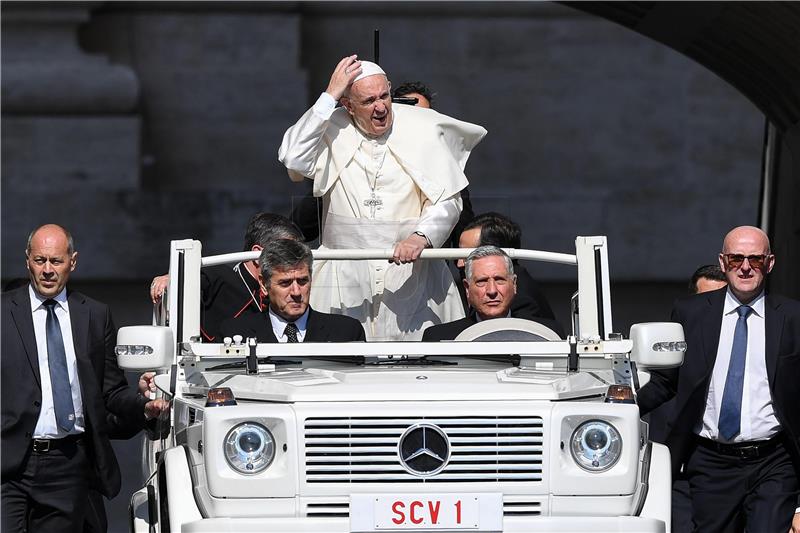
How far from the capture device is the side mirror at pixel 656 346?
746cm

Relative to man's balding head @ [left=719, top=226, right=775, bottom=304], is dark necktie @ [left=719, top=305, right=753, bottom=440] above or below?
below

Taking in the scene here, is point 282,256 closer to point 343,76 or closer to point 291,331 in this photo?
point 291,331

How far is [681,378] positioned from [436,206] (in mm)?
1592

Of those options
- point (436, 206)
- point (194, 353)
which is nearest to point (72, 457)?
point (194, 353)

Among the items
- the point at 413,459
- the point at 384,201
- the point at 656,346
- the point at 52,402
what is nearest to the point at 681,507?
the point at 656,346

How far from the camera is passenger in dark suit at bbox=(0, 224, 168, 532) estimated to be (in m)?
8.46

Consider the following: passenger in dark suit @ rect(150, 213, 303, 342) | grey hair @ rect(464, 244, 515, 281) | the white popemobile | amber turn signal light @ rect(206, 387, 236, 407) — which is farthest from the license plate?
passenger in dark suit @ rect(150, 213, 303, 342)

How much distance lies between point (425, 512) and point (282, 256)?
5.35ft

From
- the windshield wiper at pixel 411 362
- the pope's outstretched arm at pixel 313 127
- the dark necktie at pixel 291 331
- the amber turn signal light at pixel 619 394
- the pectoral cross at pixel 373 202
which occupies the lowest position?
the amber turn signal light at pixel 619 394

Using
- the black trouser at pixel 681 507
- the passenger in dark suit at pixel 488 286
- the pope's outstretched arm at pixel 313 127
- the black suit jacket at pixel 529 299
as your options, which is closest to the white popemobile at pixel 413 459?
the passenger in dark suit at pixel 488 286

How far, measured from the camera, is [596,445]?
7023 millimetres

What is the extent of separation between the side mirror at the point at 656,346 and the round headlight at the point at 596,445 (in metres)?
0.56

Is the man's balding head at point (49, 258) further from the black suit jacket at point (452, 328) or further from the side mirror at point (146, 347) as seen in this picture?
the black suit jacket at point (452, 328)

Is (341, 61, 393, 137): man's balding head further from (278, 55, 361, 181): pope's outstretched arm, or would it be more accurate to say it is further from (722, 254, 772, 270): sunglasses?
(722, 254, 772, 270): sunglasses
